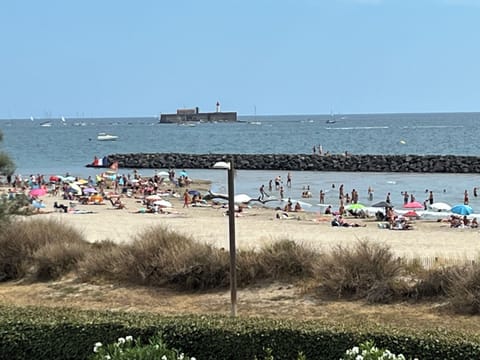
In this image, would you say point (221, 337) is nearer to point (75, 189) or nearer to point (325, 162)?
point (75, 189)

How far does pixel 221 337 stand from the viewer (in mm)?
6160

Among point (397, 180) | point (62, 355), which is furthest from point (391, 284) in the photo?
point (397, 180)

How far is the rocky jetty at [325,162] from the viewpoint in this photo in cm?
Answer: 5491

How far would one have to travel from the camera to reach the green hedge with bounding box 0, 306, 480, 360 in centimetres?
578

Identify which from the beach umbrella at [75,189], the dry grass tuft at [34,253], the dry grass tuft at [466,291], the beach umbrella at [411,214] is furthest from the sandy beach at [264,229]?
the dry grass tuft at [466,291]

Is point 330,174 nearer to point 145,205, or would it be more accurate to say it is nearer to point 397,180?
point 397,180

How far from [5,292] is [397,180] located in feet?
126

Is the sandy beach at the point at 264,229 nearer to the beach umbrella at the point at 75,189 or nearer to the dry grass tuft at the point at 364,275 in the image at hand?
the beach umbrella at the point at 75,189

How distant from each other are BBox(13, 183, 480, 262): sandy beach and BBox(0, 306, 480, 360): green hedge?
8.23m

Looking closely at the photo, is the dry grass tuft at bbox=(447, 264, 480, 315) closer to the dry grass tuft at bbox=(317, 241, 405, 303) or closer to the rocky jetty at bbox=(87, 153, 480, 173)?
the dry grass tuft at bbox=(317, 241, 405, 303)

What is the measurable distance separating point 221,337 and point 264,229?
16.5 meters

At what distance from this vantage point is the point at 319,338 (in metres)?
6.03

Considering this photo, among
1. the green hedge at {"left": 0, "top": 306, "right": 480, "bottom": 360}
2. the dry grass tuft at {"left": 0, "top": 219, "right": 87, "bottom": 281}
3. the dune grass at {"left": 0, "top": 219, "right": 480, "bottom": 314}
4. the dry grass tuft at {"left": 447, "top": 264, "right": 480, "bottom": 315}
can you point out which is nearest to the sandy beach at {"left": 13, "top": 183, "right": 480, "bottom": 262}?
the dry grass tuft at {"left": 0, "top": 219, "right": 87, "bottom": 281}

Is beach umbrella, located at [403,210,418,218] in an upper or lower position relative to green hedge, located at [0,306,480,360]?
lower
